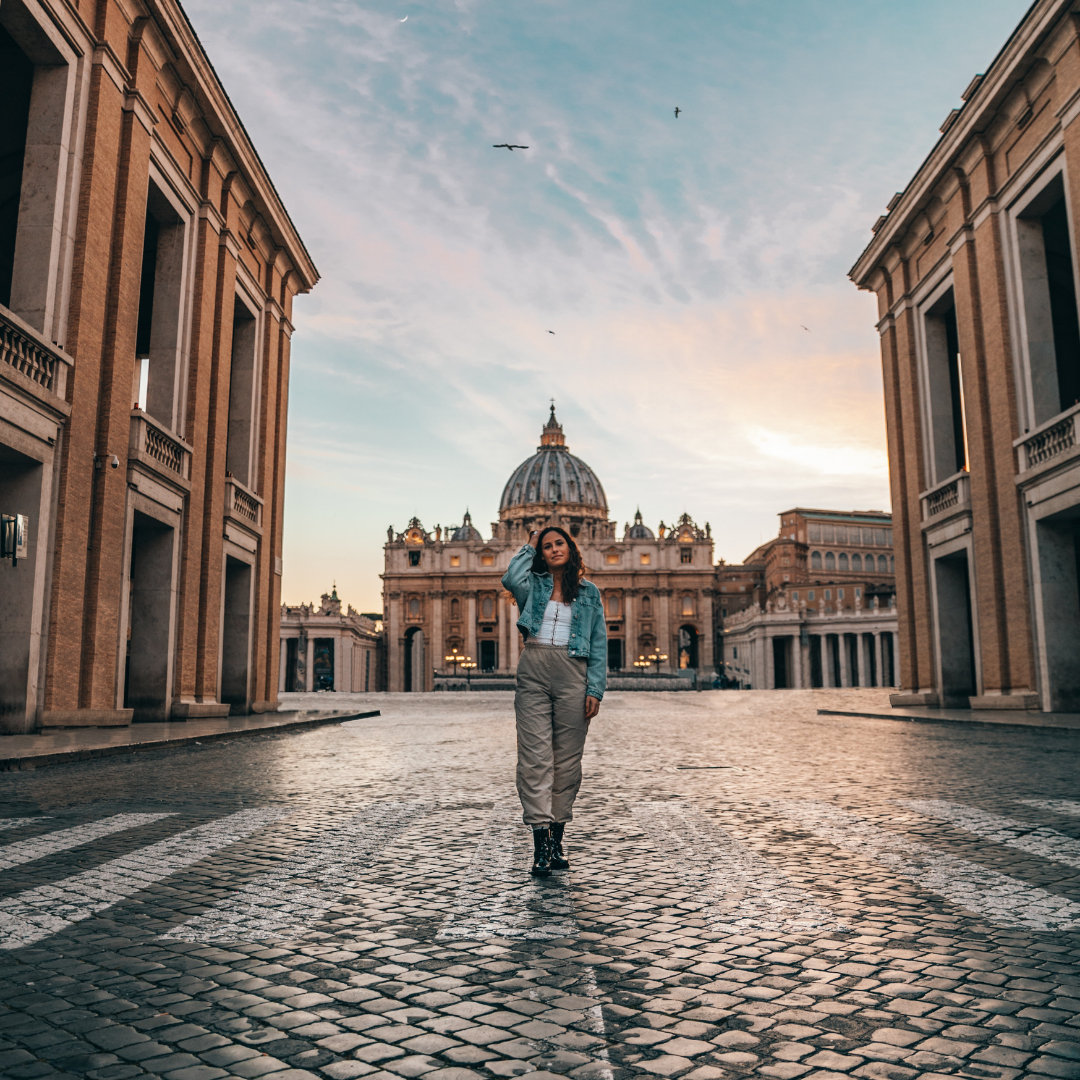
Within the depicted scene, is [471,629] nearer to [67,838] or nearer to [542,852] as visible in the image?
[67,838]

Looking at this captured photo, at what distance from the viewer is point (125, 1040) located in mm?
2785

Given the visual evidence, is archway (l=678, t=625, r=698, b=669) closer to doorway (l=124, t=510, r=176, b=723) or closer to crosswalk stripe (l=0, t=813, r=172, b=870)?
doorway (l=124, t=510, r=176, b=723)

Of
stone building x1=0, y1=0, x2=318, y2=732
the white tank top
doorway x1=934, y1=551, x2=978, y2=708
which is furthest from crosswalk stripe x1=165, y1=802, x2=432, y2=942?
doorway x1=934, y1=551, x2=978, y2=708

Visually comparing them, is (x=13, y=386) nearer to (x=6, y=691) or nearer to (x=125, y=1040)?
(x=6, y=691)

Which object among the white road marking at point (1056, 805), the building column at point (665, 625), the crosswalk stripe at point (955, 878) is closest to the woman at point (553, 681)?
the crosswalk stripe at point (955, 878)

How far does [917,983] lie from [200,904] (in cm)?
281

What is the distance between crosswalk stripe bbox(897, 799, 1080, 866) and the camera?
5332mm

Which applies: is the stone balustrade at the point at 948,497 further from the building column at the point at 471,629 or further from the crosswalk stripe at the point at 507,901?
the building column at the point at 471,629

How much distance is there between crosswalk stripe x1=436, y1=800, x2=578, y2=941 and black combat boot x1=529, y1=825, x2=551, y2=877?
0.05 m

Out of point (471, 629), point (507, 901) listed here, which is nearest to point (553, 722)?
point (507, 901)

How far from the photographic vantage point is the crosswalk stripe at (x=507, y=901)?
12.9ft

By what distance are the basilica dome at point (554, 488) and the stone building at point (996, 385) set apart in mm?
116351

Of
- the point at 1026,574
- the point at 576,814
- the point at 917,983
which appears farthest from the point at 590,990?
the point at 1026,574

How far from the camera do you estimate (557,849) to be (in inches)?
201
